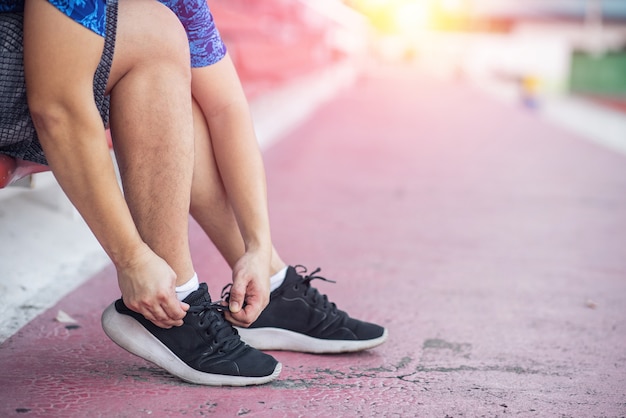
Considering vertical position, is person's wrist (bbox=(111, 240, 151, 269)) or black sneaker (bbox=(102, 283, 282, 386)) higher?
person's wrist (bbox=(111, 240, 151, 269))

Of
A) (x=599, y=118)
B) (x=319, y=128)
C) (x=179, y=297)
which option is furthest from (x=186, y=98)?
(x=599, y=118)

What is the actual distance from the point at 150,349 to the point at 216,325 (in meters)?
0.11

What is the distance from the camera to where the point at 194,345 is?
1237 mm

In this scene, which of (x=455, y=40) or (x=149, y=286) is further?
(x=455, y=40)

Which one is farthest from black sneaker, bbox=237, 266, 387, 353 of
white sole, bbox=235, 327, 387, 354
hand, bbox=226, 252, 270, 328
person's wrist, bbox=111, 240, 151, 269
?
person's wrist, bbox=111, 240, 151, 269

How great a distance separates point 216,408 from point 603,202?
9.00ft

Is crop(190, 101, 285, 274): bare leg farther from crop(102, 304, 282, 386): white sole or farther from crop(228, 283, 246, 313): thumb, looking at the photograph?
crop(102, 304, 282, 386): white sole

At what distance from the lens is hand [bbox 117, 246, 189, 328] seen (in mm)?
1113

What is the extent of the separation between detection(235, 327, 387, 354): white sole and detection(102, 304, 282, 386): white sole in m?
0.18

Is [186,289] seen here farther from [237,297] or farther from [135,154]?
[135,154]

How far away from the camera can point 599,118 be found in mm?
10875

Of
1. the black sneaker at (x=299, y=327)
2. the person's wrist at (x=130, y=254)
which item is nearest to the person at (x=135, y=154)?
the person's wrist at (x=130, y=254)

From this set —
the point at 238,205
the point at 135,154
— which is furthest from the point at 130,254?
the point at 238,205

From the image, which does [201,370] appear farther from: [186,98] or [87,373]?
[186,98]
